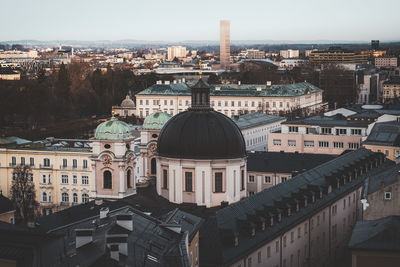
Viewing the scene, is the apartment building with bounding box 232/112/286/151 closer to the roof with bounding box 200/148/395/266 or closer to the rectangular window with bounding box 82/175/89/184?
the rectangular window with bounding box 82/175/89/184

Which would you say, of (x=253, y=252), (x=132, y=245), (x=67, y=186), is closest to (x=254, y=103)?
(x=67, y=186)

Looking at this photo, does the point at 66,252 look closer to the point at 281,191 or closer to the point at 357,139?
the point at 281,191

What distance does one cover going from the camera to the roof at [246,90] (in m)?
139

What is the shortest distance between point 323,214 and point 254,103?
88.9 metres

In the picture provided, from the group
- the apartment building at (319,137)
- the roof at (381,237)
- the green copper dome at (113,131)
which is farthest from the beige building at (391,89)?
the roof at (381,237)

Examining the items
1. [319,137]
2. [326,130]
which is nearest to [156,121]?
[319,137]

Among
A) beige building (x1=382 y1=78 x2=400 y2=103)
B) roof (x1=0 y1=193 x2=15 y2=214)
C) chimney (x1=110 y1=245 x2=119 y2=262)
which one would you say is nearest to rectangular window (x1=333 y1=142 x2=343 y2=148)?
roof (x1=0 y1=193 x2=15 y2=214)

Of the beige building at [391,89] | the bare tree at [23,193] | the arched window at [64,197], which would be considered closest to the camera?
the bare tree at [23,193]

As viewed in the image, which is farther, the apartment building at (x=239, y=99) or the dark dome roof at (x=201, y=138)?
the apartment building at (x=239, y=99)

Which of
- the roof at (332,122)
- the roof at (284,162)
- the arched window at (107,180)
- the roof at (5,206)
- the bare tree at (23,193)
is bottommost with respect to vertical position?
the bare tree at (23,193)

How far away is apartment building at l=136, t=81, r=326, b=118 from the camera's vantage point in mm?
137625

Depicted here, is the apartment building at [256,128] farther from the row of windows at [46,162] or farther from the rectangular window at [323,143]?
the row of windows at [46,162]

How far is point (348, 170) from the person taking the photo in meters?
58.0

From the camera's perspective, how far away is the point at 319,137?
79.4 m
